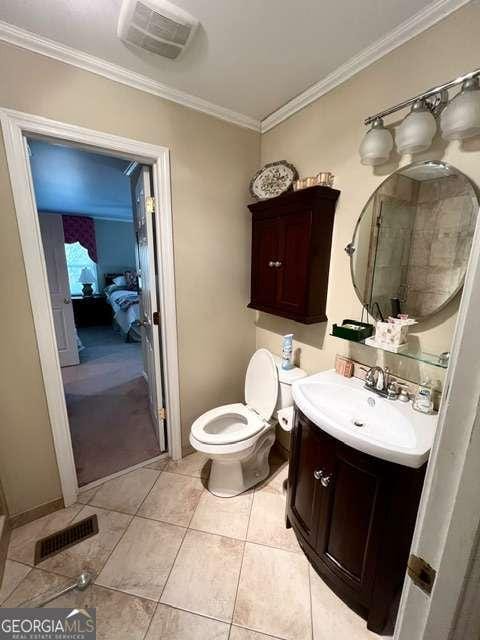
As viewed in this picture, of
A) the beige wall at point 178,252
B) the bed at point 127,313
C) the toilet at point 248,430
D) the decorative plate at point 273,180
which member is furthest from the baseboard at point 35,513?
the bed at point 127,313

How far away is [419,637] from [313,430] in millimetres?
672

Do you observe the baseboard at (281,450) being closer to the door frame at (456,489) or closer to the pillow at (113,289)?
the door frame at (456,489)

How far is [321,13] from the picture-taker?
41.9 inches

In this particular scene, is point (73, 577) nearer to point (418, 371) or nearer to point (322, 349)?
point (322, 349)

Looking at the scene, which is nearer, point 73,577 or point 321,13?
point 321,13

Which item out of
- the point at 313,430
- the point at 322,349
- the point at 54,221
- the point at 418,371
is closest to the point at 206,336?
the point at 322,349

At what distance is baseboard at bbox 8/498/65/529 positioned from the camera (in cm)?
149

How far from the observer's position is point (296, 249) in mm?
1573

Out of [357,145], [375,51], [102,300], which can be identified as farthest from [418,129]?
[102,300]

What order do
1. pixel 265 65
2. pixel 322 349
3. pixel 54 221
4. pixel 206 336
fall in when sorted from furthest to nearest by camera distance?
pixel 54 221
pixel 206 336
pixel 322 349
pixel 265 65

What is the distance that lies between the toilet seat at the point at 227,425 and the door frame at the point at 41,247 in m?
0.29

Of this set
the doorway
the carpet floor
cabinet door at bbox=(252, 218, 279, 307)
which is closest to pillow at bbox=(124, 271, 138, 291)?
the doorway

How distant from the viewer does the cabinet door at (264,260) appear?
1.75 m

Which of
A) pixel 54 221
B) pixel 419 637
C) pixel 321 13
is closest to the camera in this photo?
pixel 419 637
